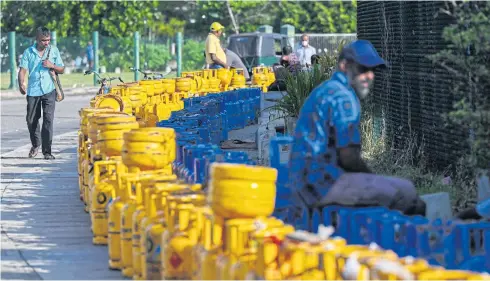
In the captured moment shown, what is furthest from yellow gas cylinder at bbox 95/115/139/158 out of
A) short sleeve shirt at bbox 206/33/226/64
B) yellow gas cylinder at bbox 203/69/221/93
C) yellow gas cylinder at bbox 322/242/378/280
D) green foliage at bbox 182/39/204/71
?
green foliage at bbox 182/39/204/71

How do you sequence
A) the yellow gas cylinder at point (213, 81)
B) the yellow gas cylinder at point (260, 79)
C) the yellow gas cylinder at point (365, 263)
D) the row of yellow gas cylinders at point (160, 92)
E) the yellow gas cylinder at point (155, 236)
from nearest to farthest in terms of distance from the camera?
the yellow gas cylinder at point (365, 263), the yellow gas cylinder at point (155, 236), the row of yellow gas cylinders at point (160, 92), the yellow gas cylinder at point (213, 81), the yellow gas cylinder at point (260, 79)

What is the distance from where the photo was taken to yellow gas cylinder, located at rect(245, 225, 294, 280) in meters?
6.28

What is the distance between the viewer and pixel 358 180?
316 inches

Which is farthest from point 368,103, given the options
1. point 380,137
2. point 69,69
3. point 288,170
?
point 69,69

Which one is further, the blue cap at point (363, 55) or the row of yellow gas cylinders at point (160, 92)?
the row of yellow gas cylinders at point (160, 92)

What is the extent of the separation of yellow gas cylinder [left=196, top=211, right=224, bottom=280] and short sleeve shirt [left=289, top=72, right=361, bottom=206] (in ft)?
4.08

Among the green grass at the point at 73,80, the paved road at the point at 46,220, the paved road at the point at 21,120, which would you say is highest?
the paved road at the point at 46,220

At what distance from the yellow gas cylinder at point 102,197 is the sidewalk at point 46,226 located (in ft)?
0.41

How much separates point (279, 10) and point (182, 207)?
60.6 meters

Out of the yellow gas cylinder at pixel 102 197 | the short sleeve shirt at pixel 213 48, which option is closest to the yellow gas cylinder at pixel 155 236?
the yellow gas cylinder at pixel 102 197

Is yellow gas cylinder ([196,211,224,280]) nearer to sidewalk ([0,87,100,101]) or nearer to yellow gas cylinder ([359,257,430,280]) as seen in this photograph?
yellow gas cylinder ([359,257,430,280])

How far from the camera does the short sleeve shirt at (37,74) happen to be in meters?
16.7

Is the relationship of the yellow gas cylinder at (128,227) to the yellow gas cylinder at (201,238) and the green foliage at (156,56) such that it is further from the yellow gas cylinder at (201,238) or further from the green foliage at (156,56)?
the green foliage at (156,56)

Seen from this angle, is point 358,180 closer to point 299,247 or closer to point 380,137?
point 299,247
